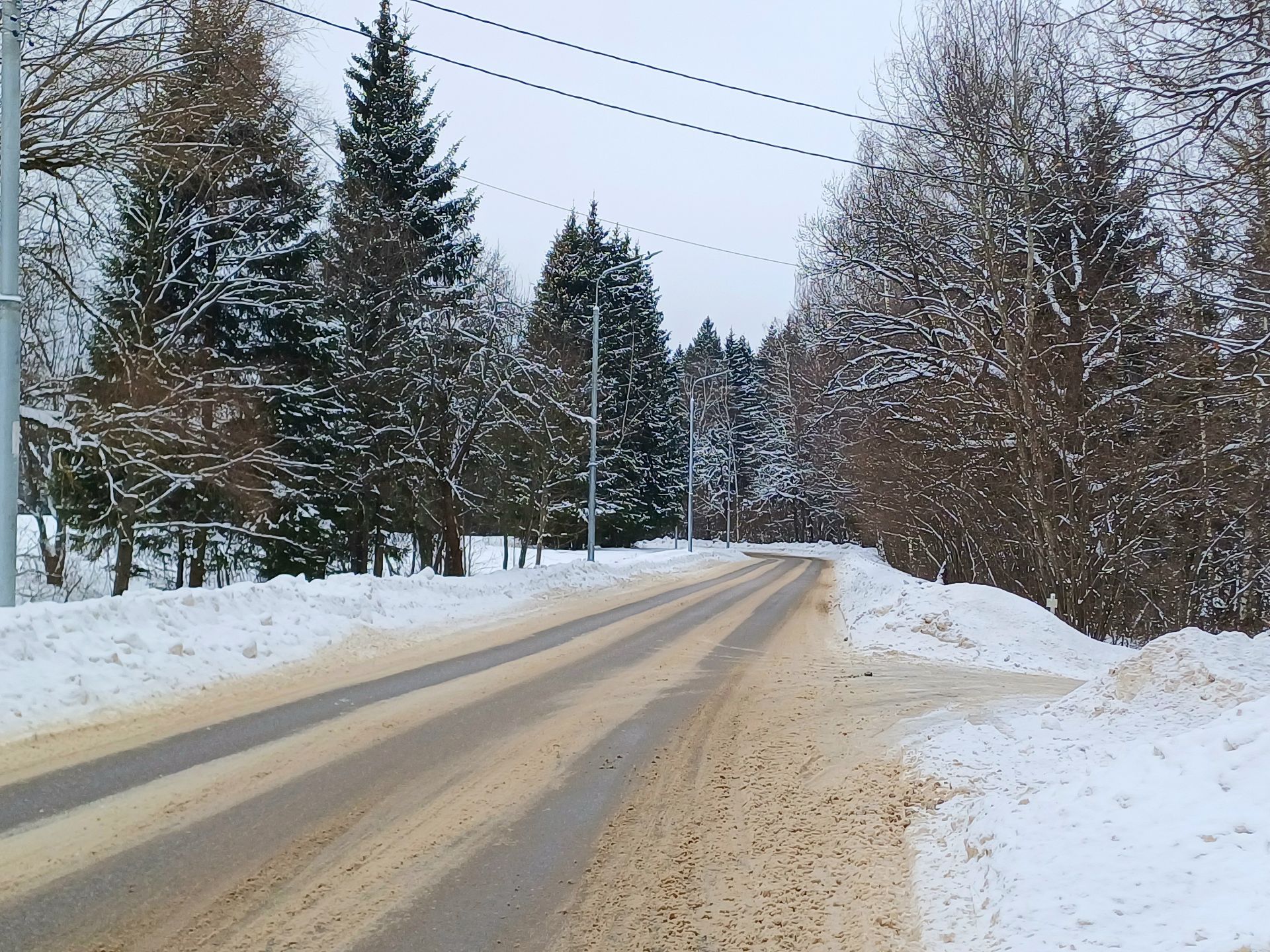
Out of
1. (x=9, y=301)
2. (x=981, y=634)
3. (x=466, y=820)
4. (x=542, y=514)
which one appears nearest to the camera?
(x=466, y=820)

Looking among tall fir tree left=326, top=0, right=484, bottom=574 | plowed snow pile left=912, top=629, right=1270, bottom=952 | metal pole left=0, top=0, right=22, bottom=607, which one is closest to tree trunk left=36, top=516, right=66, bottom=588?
tall fir tree left=326, top=0, right=484, bottom=574

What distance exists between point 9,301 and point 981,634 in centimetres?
1327

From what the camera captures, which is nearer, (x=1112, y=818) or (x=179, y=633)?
(x=1112, y=818)

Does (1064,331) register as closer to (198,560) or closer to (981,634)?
(981,634)

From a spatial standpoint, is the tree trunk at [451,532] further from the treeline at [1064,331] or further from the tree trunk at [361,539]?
the treeline at [1064,331]

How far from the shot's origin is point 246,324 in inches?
814

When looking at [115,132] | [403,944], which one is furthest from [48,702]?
[115,132]

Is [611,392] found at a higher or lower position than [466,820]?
higher

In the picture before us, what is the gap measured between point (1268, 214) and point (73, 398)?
18.5 m

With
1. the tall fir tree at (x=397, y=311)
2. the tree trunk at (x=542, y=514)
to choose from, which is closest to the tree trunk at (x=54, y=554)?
the tall fir tree at (x=397, y=311)

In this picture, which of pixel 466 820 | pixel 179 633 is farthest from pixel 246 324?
pixel 466 820

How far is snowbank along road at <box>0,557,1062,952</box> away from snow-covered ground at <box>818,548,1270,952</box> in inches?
13.8

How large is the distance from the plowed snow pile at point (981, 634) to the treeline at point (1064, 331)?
3.61m

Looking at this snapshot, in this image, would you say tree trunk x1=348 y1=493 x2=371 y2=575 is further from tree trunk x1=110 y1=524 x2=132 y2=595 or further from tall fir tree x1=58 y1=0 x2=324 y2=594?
tree trunk x1=110 y1=524 x2=132 y2=595
